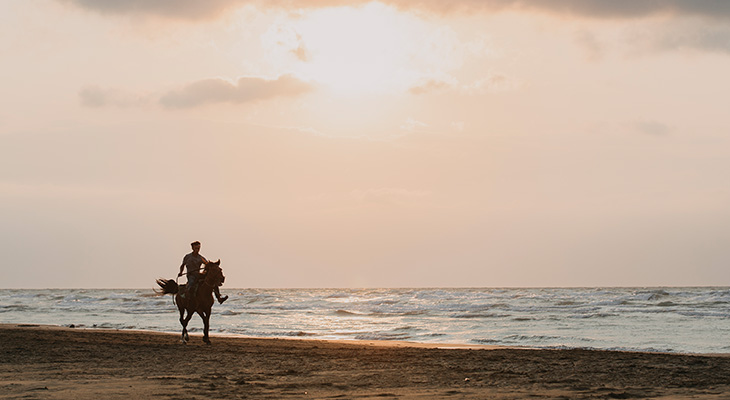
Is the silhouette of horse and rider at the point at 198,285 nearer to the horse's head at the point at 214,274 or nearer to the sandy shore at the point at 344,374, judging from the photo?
the horse's head at the point at 214,274

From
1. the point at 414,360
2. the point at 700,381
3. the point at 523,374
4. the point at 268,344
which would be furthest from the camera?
the point at 268,344

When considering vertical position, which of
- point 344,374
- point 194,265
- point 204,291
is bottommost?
point 344,374

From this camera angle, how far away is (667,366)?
12188 mm

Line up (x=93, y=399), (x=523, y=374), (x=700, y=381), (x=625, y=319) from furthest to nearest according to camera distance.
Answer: (x=625, y=319)
(x=523, y=374)
(x=700, y=381)
(x=93, y=399)

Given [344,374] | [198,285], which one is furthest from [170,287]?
[344,374]

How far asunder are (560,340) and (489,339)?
87.7 inches

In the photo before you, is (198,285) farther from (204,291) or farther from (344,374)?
(344,374)

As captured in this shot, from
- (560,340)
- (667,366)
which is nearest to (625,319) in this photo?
(560,340)

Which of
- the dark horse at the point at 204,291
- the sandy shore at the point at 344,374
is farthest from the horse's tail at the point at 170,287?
the sandy shore at the point at 344,374

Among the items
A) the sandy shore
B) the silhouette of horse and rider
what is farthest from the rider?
the sandy shore

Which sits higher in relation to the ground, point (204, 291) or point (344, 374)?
Result: point (204, 291)

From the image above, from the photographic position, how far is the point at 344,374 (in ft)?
36.9

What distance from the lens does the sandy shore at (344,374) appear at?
357 inches

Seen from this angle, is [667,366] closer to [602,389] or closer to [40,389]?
[602,389]
